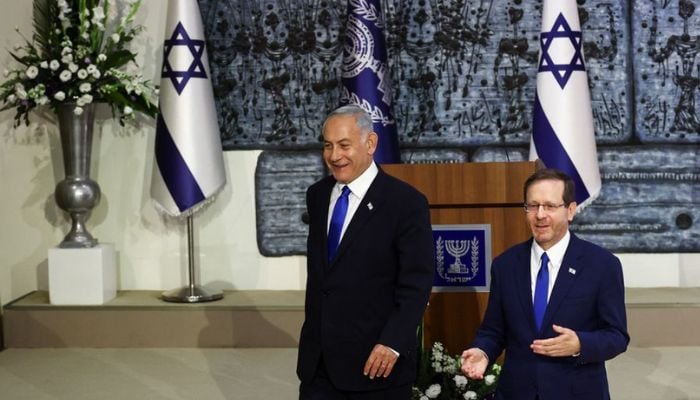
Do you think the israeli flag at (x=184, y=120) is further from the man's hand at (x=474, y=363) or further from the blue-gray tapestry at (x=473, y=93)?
the man's hand at (x=474, y=363)

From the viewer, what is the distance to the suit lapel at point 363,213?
344 centimetres

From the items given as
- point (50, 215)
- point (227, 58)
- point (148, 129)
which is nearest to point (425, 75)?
point (227, 58)

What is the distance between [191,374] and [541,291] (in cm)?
338

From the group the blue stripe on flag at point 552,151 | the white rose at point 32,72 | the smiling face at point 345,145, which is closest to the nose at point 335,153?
the smiling face at point 345,145

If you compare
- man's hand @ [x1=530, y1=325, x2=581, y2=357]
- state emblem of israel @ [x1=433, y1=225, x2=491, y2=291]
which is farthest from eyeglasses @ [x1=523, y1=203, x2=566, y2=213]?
state emblem of israel @ [x1=433, y1=225, x2=491, y2=291]

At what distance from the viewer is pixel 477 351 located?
3127 mm

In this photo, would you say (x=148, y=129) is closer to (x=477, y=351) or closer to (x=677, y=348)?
(x=677, y=348)

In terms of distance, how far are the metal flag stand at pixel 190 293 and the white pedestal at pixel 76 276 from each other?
0.45 metres

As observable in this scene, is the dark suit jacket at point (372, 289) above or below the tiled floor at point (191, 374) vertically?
above

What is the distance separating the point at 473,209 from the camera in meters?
4.49

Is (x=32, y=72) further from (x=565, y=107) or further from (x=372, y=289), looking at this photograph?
(x=372, y=289)

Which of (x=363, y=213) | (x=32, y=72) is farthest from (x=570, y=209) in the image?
(x=32, y=72)

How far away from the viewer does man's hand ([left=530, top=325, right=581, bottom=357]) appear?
294 centimetres

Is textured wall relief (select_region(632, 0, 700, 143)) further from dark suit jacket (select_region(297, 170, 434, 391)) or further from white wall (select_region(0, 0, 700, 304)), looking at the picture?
dark suit jacket (select_region(297, 170, 434, 391))
